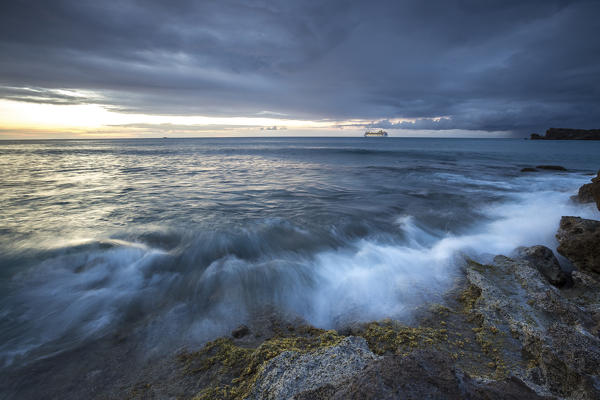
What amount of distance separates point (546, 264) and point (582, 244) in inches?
39.6

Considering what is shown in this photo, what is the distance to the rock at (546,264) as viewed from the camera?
4.78 metres

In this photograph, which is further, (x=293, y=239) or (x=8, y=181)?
(x=8, y=181)

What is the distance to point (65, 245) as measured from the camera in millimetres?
6457

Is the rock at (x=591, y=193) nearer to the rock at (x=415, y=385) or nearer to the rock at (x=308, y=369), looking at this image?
the rock at (x=415, y=385)

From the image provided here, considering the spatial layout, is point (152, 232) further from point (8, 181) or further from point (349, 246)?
point (8, 181)

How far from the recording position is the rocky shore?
6.24 feet

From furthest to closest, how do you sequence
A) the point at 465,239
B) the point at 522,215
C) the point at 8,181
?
the point at 8,181, the point at 522,215, the point at 465,239

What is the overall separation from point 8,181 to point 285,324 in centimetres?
2021

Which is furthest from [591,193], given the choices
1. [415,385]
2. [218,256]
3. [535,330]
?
[218,256]

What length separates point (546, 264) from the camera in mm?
5066

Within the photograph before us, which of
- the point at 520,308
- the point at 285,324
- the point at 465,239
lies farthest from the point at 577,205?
the point at 285,324

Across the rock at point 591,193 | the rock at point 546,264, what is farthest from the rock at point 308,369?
the rock at point 591,193

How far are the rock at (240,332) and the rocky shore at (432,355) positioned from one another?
14 millimetres

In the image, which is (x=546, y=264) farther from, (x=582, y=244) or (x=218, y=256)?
(x=218, y=256)
